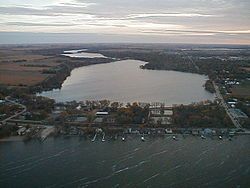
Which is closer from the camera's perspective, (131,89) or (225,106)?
(225,106)

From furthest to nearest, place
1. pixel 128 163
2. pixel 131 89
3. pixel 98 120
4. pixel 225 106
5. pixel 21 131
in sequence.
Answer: pixel 131 89 → pixel 225 106 → pixel 98 120 → pixel 21 131 → pixel 128 163

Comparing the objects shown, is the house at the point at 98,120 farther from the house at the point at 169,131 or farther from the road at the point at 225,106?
the road at the point at 225,106

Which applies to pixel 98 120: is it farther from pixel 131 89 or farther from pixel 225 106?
pixel 131 89

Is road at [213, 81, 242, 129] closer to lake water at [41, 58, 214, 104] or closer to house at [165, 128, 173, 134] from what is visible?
lake water at [41, 58, 214, 104]

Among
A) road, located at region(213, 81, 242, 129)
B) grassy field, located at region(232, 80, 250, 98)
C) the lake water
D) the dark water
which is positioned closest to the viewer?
the dark water

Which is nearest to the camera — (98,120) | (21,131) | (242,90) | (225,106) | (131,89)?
(21,131)

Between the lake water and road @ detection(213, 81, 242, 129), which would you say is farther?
the lake water

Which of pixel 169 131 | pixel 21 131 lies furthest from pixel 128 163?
pixel 21 131

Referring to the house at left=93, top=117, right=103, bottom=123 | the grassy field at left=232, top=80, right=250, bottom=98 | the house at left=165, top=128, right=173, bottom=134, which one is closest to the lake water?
the grassy field at left=232, top=80, right=250, bottom=98

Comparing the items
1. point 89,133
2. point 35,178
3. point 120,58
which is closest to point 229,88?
point 89,133
